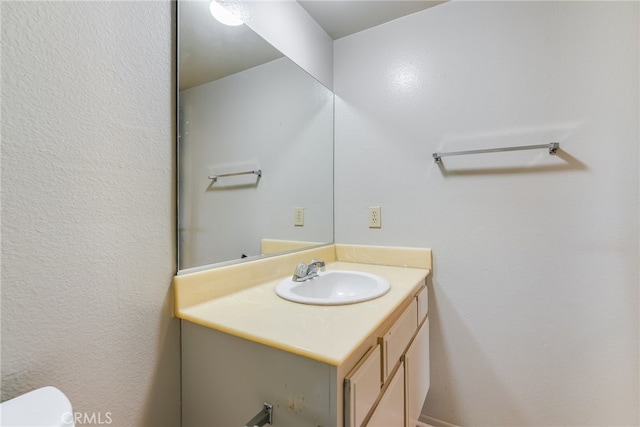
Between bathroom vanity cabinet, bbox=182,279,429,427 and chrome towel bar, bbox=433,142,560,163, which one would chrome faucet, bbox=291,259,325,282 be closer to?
bathroom vanity cabinet, bbox=182,279,429,427

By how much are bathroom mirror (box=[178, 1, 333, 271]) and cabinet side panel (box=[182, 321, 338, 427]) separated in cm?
29

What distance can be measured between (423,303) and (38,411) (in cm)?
130

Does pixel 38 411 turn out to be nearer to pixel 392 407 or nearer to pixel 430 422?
pixel 392 407

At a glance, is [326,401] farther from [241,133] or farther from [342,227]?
[342,227]

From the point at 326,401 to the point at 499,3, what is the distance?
1.79 meters

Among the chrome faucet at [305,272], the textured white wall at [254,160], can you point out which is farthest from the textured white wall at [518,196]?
the chrome faucet at [305,272]

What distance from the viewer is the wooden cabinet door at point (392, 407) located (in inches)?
30.4

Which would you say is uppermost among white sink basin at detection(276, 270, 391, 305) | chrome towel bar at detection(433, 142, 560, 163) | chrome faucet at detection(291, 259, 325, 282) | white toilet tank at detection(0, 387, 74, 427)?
chrome towel bar at detection(433, 142, 560, 163)

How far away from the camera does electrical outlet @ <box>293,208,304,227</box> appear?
1.51m

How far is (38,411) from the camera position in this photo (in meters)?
0.50

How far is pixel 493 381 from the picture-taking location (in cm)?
133

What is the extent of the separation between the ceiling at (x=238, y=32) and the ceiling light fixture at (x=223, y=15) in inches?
0.7

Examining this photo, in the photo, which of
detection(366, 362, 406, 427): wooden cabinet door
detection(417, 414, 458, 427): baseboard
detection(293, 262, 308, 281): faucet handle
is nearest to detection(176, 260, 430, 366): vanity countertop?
detection(293, 262, 308, 281): faucet handle

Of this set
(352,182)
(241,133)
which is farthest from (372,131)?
(241,133)
